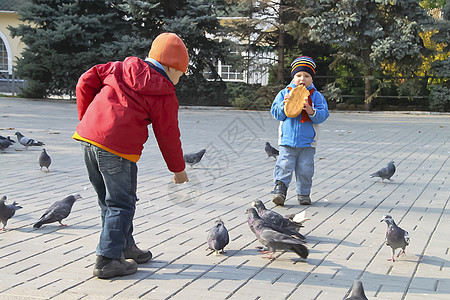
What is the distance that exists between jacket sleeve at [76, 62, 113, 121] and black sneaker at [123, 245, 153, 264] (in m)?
1.16

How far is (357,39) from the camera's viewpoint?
21.8 metres

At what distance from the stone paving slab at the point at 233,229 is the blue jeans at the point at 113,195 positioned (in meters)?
0.27

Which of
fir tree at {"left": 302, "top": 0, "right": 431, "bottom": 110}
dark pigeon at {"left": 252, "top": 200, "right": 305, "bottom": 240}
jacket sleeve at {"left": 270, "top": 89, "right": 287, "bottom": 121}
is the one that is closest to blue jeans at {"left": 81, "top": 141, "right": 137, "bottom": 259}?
dark pigeon at {"left": 252, "top": 200, "right": 305, "bottom": 240}

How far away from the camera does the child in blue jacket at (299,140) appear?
669 cm

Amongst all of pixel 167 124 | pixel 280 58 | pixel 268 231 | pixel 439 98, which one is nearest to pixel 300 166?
pixel 268 231

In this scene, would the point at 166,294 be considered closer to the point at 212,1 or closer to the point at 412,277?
the point at 412,277

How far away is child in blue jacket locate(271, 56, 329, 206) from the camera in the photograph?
669cm

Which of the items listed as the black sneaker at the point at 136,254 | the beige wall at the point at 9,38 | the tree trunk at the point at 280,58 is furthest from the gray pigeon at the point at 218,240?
the beige wall at the point at 9,38

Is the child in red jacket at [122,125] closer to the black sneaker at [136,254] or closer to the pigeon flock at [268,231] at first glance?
the black sneaker at [136,254]

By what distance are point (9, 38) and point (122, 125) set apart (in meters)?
33.5

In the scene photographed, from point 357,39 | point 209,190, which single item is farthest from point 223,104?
point 209,190

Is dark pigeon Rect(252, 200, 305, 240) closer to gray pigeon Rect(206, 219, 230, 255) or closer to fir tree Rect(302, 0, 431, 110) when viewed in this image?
gray pigeon Rect(206, 219, 230, 255)

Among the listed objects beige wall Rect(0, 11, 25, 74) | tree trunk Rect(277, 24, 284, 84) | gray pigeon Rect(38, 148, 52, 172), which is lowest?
gray pigeon Rect(38, 148, 52, 172)

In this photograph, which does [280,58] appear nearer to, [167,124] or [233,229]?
[233,229]
